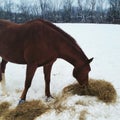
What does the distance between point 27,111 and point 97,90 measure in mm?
1406

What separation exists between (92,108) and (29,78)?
127 centimetres

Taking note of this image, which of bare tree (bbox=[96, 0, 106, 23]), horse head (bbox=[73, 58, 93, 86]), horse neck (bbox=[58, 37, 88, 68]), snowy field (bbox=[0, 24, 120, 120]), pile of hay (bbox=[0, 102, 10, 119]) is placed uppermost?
bare tree (bbox=[96, 0, 106, 23])

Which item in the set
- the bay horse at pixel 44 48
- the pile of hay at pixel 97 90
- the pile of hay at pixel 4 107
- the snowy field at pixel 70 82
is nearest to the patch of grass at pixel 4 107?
the pile of hay at pixel 4 107

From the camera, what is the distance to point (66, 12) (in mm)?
46625

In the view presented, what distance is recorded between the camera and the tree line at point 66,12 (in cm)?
4228

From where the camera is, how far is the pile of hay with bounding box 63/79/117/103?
4277mm

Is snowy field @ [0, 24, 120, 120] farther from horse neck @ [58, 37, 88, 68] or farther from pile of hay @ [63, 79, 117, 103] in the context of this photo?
horse neck @ [58, 37, 88, 68]

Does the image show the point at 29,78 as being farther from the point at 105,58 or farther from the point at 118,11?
the point at 118,11

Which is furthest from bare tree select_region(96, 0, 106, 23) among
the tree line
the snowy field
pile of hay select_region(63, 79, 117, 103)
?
pile of hay select_region(63, 79, 117, 103)

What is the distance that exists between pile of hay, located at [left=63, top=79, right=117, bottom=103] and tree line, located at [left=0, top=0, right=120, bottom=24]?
3342 cm

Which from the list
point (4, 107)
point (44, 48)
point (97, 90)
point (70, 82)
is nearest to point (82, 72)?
point (97, 90)

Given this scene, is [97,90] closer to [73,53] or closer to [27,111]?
[73,53]

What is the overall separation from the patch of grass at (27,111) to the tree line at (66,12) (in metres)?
34.2

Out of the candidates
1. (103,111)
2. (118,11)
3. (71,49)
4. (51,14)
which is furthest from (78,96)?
(51,14)
